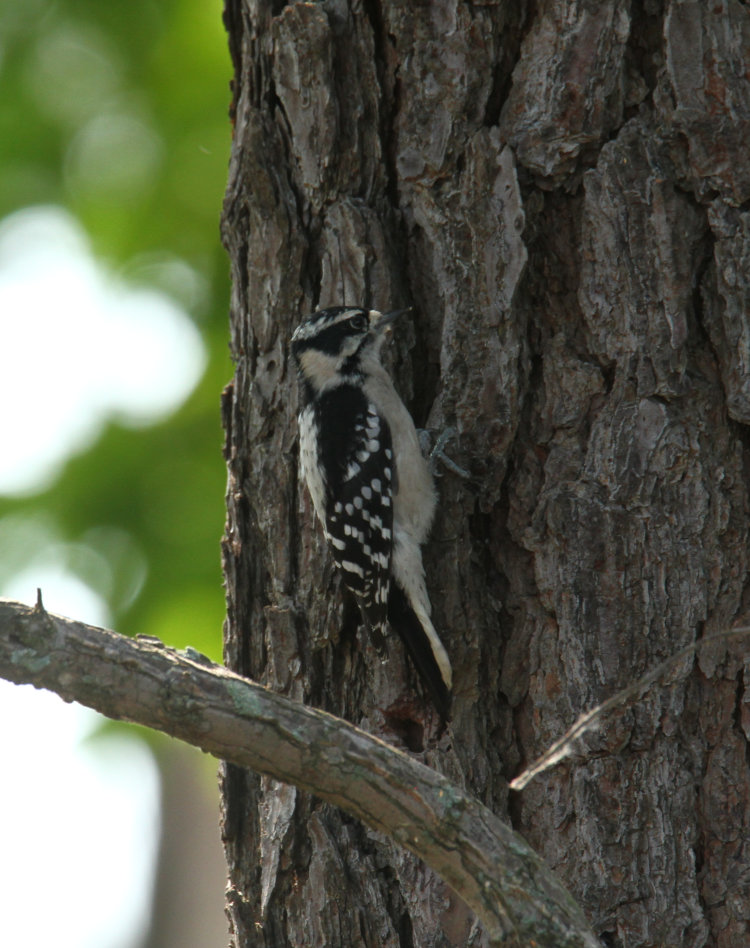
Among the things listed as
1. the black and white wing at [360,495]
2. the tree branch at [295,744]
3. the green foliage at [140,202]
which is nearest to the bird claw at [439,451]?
the black and white wing at [360,495]

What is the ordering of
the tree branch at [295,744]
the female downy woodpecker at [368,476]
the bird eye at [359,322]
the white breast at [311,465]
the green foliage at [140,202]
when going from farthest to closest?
the green foliage at [140,202]
the bird eye at [359,322]
the white breast at [311,465]
the female downy woodpecker at [368,476]
the tree branch at [295,744]

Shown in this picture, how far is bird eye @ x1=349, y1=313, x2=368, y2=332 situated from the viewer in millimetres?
3596

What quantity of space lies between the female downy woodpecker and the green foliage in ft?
2.41

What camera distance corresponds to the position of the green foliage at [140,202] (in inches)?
174

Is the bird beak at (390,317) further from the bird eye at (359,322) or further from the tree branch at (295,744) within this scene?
the tree branch at (295,744)

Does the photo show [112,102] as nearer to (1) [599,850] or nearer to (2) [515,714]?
(2) [515,714]

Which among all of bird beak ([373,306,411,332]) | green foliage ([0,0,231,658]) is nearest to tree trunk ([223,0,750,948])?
bird beak ([373,306,411,332])

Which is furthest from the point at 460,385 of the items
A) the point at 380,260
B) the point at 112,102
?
the point at 112,102

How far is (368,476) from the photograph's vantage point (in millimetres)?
3990

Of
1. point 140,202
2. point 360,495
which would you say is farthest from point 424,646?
point 140,202

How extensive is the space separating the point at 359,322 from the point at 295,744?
2.00 m

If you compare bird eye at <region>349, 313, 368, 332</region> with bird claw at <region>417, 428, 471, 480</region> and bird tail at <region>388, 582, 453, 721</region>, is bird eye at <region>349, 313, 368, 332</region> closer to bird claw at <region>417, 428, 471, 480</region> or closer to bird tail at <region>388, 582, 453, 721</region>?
bird claw at <region>417, 428, 471, 480</region>

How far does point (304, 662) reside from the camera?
3.34 meters

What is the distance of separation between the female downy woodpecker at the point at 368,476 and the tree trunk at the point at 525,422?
0.07m
